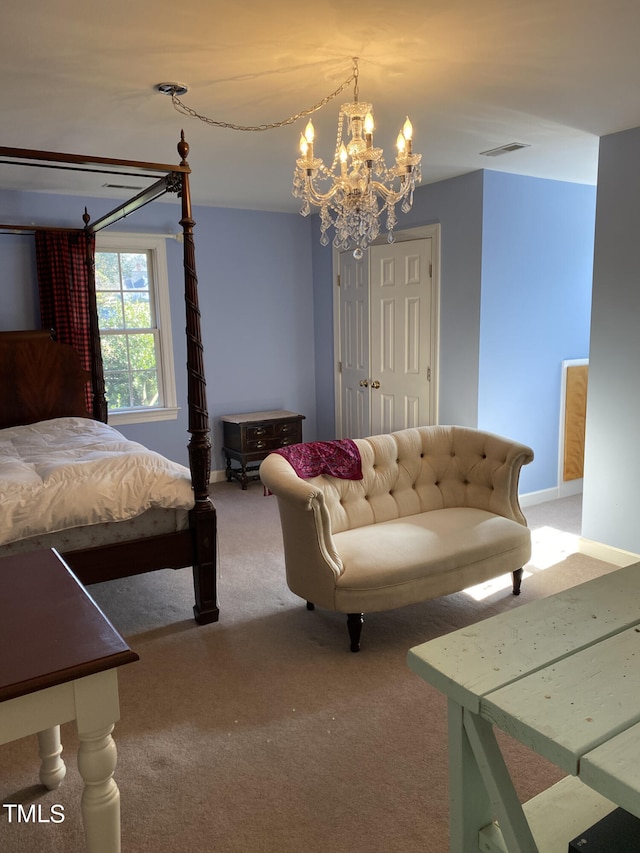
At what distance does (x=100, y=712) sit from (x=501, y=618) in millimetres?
919

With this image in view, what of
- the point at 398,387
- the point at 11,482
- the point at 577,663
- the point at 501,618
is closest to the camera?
the point at 577,663

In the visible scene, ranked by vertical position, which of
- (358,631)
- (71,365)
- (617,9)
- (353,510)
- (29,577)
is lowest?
(358,631)

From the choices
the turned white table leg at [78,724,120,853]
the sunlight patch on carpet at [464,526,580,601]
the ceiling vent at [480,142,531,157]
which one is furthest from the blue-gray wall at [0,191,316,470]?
the turned white table leg at [78,724,120,853]

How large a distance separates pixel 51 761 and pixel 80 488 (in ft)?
3.83

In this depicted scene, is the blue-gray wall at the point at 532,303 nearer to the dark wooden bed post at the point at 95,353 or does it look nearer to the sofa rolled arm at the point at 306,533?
the sofa rolled arm at the point at 306,533

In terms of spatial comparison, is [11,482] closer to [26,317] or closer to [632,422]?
[26,317]

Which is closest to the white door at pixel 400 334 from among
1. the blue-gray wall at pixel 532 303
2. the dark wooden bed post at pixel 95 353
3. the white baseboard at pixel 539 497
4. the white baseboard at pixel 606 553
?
the blue-gray wall at pixel 532 303

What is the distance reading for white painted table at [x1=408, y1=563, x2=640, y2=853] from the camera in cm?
105

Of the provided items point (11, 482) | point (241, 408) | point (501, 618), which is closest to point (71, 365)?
point (241, 408)

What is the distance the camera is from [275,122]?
11.0 ft

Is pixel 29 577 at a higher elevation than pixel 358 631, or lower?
higher

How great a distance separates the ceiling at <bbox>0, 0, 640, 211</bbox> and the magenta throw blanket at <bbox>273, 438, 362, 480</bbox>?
169 cm

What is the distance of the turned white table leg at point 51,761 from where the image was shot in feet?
6.98

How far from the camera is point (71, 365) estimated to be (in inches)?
196
